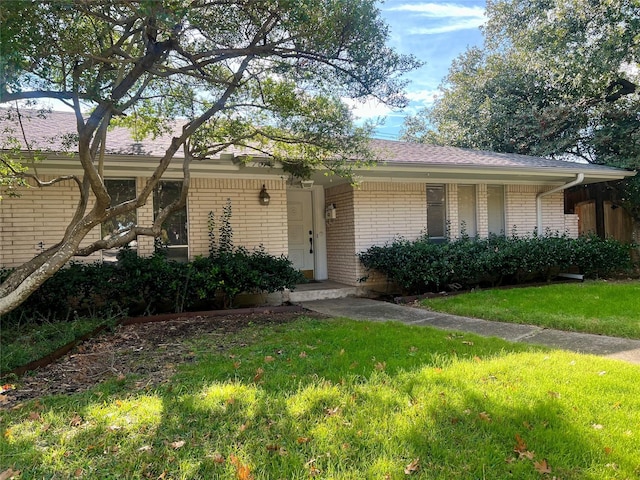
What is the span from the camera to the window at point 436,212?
33.9 feet

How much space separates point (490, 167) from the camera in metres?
9.45

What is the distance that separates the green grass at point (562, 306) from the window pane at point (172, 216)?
15.8 ft

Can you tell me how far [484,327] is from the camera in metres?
6.04

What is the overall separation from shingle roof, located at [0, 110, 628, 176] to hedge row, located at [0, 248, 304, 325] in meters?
1.85

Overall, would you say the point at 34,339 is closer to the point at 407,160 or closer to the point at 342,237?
A: the point at 342,237

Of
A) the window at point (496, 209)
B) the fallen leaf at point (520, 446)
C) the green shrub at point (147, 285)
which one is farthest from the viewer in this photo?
the window at point (496, 209)

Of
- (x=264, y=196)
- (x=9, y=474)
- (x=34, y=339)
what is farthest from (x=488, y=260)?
(x=9, y=474)

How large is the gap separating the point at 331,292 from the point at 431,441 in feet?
21.0

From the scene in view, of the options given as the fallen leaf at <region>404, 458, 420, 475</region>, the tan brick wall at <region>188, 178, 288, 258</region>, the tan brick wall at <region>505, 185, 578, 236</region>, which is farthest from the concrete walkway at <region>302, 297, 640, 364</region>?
the tan brick wall at <region>505, 185, 578, 236</region>

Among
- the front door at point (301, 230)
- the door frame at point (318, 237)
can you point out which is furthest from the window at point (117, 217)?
the door frame at point (318, 237)

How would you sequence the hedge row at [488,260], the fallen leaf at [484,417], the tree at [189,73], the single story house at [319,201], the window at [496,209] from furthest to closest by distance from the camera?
the window at [496,209]
the hedge row at [488,260]
the single story house at [319,201]
the tree at [189,73]
the fallen leaf at [484,417]

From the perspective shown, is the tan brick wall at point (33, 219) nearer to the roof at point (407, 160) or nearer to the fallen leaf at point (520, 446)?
the roof at point (407, 160)

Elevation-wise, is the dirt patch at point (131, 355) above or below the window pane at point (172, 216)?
below

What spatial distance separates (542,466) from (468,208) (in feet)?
29.7
